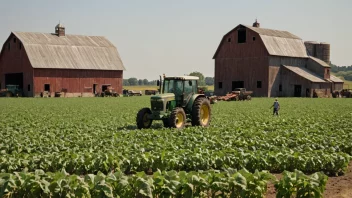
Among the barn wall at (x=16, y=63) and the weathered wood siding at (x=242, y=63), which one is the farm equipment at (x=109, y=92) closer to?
the barn wall at (x=16, y=63)

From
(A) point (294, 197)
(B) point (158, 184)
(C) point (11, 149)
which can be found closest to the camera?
(B) point (158, 184)

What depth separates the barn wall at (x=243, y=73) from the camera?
59.9m

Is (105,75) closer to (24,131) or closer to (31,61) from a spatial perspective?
(31,61)

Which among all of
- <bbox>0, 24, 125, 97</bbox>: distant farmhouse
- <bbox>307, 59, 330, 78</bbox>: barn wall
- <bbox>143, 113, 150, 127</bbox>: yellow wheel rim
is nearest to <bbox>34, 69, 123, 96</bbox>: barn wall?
<bbox>0, 24, 125, 97</bbox>: distant farmhouse

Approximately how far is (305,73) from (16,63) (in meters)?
35.8

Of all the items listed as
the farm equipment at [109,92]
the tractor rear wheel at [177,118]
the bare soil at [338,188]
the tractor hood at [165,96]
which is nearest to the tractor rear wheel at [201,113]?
the tractor rear wheel at [177,118]

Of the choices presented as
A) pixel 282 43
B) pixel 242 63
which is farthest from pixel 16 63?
pixel 282 43

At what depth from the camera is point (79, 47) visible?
214 feet

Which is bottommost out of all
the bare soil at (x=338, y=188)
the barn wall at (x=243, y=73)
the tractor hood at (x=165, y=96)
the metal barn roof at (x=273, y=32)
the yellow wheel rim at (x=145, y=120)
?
the bare soil at (x=338, y=188)

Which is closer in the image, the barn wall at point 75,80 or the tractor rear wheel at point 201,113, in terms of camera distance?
the tractor rear wheel at point 201,113

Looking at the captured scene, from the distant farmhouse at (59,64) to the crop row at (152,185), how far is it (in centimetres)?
5200

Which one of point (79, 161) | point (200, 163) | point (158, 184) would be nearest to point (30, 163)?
point (79, 161)

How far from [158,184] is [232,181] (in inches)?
49.1

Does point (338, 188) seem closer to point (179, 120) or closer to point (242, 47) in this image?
point (179, 120)
